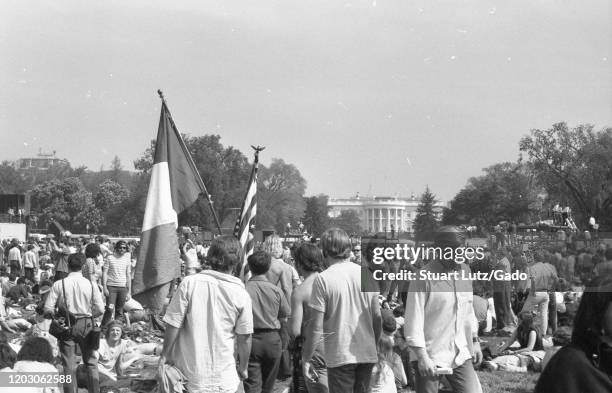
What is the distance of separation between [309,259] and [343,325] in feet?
3.28

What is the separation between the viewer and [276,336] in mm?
6445

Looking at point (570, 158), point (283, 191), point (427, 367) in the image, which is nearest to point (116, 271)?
point (427, 367)

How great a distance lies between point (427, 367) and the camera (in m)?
4.98

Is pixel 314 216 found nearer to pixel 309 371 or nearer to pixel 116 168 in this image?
pixel 116 168

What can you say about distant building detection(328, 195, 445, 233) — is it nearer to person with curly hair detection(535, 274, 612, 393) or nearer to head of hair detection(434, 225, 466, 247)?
head of hair detection(434, 225, 466, 247)

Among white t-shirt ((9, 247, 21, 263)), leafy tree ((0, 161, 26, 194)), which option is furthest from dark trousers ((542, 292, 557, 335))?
leafy tree ((0, 161, 26, 194))

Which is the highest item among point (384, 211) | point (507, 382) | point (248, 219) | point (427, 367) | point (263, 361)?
point (384, 211)

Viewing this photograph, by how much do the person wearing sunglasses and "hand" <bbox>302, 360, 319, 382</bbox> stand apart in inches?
296

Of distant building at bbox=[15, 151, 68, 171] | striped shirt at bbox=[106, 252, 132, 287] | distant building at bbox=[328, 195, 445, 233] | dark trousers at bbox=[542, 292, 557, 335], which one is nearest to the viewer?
dark trousers at bbox=[542, 292, 557, 335]

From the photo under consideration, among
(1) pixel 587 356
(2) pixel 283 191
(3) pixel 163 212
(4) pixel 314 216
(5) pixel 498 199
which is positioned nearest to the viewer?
(1) pixel 587 356

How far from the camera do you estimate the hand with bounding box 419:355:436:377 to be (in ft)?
16.4

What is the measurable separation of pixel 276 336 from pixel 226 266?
190 centimetres

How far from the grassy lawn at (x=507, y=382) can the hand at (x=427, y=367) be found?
3629 mm

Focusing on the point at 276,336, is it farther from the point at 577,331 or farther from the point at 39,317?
the point at 39,317
